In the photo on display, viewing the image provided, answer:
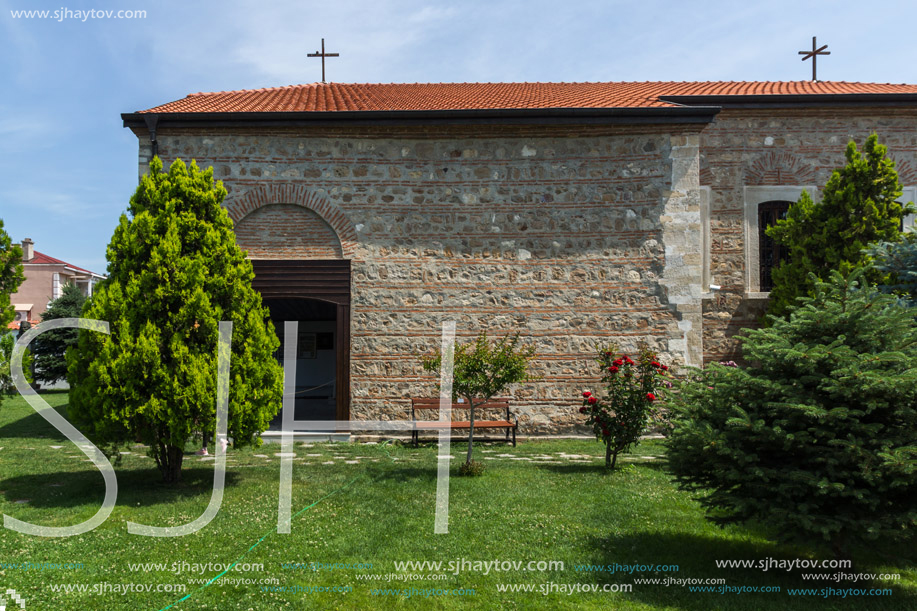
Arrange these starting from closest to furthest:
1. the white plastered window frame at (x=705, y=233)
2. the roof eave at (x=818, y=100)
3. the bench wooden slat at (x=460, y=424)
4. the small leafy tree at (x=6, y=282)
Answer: the small leafy tree at (x=6, y=282)
the bench wooden slat at (x=460, y=424)
the roof eave at (x=818, y=100)
the white plastered window frame at (x=705, y=233)

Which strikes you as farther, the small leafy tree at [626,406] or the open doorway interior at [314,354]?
the open doorway interior at [314,354]

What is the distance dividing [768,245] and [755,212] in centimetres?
68

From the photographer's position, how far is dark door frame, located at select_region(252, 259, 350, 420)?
991cm

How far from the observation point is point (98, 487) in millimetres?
6215

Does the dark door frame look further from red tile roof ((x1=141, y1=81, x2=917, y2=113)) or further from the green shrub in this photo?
the green shrub

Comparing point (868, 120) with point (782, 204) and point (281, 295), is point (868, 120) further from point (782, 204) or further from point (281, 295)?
point (281, 295)

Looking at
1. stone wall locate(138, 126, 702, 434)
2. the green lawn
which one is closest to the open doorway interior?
stone wall locate(138, 126, 702, 434)

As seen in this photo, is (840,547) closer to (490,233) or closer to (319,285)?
(490,233)

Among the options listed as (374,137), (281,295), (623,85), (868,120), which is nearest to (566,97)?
(623,85)

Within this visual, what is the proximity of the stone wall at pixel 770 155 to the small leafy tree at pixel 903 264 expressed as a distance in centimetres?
459

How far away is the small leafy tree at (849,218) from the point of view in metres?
9.54

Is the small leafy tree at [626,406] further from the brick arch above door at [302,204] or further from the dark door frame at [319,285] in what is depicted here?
the brick arch above door at [302,204]

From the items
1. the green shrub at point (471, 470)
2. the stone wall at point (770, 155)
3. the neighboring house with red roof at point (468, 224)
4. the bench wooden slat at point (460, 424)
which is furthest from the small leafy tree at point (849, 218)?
the green shrub at point (471, 470)

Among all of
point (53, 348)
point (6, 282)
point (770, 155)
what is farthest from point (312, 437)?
point (53, 348)
